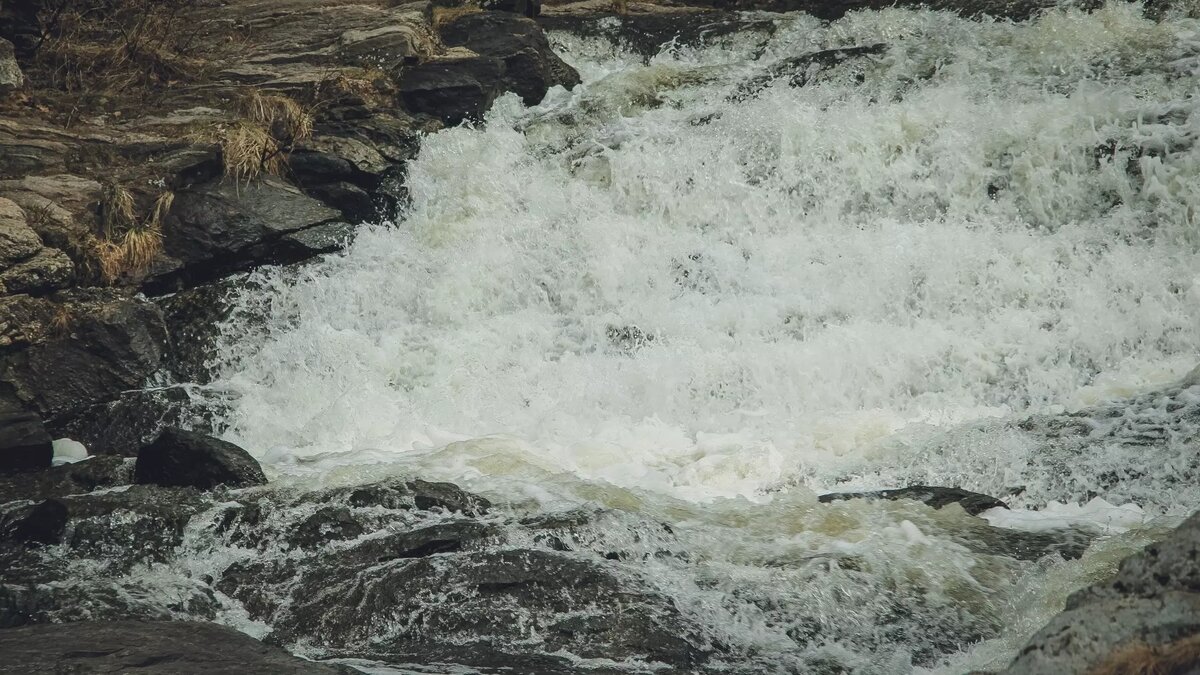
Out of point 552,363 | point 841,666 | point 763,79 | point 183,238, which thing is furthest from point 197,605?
point 763,79

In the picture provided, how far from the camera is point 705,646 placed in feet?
16.0

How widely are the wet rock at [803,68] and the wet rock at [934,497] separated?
6.70 m

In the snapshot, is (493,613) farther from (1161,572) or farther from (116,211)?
(116,211)

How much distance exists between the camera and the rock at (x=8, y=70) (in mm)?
12164


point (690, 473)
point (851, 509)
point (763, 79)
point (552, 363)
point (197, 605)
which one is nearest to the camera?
point (197, 605)

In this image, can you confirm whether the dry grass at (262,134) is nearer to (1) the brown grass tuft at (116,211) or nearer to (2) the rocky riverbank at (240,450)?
(2) the rocky riverbank at (240,450)

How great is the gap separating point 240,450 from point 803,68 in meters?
7.79

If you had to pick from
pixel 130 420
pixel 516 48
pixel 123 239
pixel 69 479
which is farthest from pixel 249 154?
pixel 69 479

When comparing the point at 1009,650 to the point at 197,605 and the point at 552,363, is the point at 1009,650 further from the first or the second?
the point at 552,363

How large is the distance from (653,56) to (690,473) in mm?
8310

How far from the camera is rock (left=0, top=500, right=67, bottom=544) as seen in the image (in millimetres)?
6328

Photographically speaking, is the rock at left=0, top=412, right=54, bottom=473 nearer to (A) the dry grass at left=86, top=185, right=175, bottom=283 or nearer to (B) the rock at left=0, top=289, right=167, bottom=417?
(B) the rock at left=0, top=289, right=167, bottom=417

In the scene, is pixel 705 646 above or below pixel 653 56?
below

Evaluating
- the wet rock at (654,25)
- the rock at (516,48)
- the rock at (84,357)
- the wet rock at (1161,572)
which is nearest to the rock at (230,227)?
the rock at (84,357)
